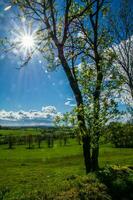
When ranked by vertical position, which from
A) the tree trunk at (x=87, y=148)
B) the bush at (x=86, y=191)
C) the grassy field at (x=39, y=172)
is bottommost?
the grassy field at (x=39, y=172)

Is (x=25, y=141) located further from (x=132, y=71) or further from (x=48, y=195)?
(x=48, y=195)

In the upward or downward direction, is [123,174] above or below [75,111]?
below

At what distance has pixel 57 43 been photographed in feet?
72.1

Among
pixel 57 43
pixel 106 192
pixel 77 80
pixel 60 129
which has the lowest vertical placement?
pixel 106 192

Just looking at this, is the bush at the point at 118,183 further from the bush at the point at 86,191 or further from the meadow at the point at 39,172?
the meadow at the point at 39,172

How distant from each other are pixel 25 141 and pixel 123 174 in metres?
154

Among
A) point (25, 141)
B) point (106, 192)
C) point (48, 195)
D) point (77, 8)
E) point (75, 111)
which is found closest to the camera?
point (48, 195)

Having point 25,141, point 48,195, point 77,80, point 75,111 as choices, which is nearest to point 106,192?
point 48,195

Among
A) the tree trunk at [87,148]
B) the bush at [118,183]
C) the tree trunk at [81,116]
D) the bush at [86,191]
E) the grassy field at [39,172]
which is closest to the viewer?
the bush at [86,191]

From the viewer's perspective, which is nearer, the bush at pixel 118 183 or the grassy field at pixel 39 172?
the bush at pixel 118 183

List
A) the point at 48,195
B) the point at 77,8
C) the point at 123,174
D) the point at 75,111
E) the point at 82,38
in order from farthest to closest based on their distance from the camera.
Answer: the point at 82,38 < the point at 77,8 < the point at 75,111 < the point at 123,174 < the point at 48,195

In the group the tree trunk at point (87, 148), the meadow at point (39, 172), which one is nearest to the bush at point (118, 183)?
the meadow at point (39, 172)

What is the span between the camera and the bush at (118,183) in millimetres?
15223

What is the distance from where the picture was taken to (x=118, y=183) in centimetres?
1577
